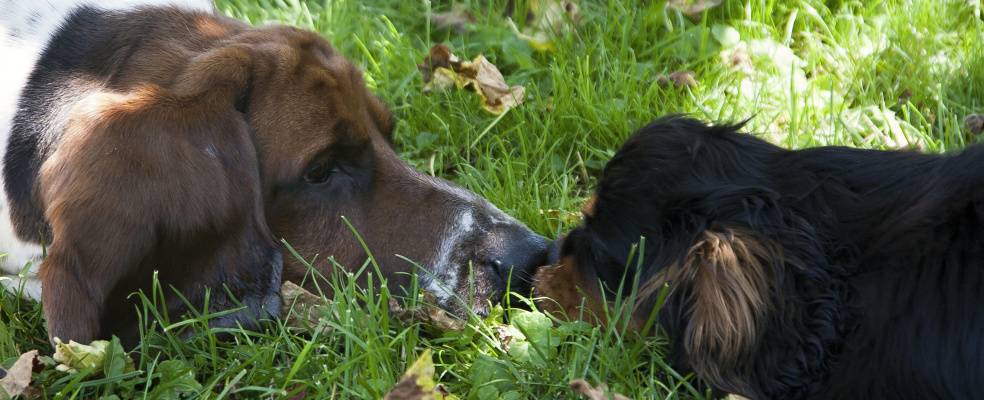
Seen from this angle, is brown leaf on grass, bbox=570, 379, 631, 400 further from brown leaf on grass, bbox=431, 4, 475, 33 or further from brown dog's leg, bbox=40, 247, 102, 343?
brown leaf on grass, bbox=431, 4, 475, 33

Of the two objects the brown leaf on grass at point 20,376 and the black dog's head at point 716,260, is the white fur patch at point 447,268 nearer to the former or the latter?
the black dog's head at point 716,260

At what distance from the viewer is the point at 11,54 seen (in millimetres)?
3686

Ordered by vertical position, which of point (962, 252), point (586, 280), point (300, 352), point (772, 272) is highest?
point (962, 252)

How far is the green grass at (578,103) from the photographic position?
3.27 meters

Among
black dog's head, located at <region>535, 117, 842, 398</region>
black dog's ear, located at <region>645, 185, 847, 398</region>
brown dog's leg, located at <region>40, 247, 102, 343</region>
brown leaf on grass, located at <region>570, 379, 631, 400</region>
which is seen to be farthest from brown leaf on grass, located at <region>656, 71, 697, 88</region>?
brown dog's leg, located at <region>40, 247, 102, 343</region>

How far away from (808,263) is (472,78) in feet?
7.83

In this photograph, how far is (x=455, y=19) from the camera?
19.1 feet

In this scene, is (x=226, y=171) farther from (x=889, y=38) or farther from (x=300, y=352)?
(x=889, y=38)

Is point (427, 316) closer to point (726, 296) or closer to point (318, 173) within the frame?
point (318, 173)

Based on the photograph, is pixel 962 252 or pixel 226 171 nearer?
pixel 962 252

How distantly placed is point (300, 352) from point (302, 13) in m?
2.87

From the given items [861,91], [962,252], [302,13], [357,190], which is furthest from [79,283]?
[861,91]

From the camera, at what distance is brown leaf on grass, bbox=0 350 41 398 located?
9.99ft

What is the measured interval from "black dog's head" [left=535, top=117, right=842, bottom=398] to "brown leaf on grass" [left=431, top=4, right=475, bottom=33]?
8.15 feet
